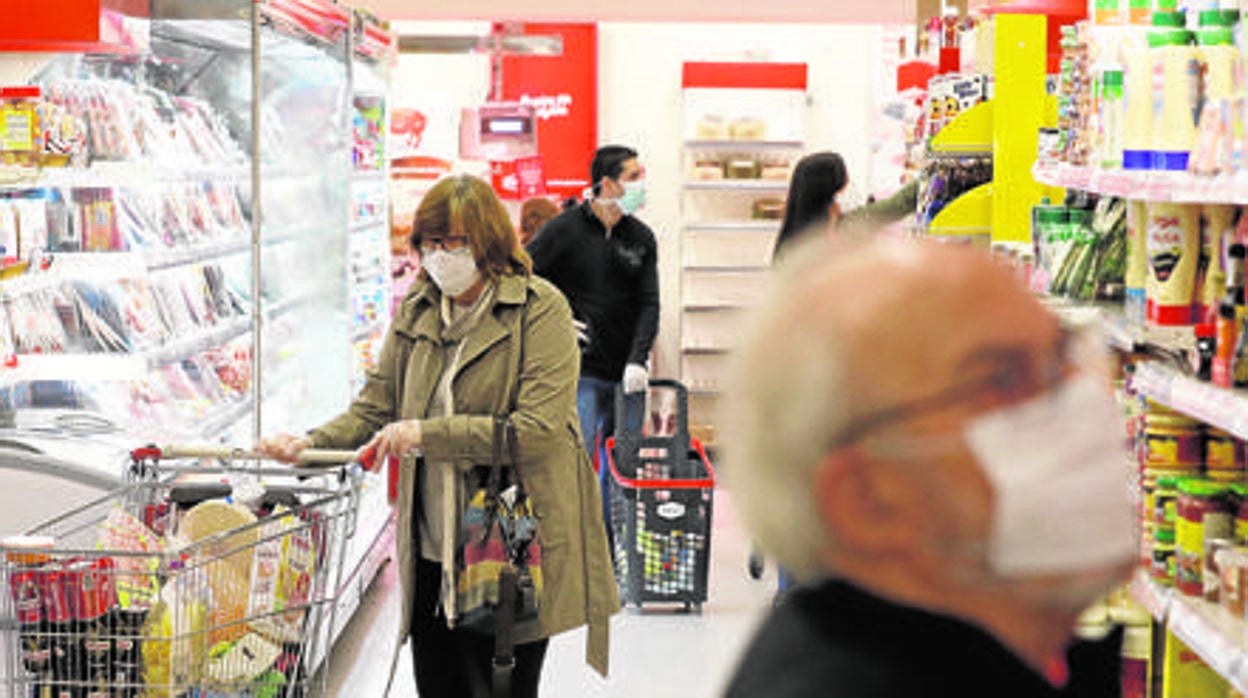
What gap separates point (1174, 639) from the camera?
10.5ft

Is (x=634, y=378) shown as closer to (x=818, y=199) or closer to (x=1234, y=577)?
(x=818, y=199)

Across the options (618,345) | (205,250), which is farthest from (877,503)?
(618,345)

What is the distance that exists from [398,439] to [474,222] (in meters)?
0.58

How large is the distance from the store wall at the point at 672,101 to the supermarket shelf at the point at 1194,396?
9003 mm

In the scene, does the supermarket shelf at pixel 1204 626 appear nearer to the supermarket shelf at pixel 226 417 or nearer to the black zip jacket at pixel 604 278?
the supermarket shelf at pixel 226 417

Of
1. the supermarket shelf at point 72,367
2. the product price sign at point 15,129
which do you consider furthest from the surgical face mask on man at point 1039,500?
the supermarket shelf at point 72,367

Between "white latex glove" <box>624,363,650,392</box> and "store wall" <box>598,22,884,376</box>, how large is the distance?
Answer: 4590mm

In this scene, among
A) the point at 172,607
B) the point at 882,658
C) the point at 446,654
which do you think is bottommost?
the point at 446,654

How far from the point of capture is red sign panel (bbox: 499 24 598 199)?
11.9m

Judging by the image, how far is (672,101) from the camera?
12.1m

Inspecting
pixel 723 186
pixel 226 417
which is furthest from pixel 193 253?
pixel 723 186

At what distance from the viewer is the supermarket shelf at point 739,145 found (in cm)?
1171

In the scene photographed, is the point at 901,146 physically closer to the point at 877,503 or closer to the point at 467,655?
the point at 467,655

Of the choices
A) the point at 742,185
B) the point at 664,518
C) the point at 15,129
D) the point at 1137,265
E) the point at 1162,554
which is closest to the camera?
the point at 1162,554
